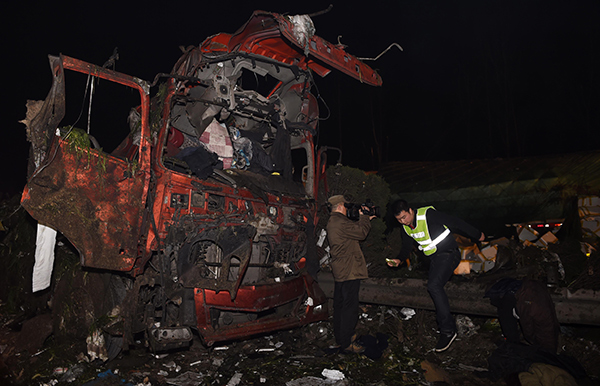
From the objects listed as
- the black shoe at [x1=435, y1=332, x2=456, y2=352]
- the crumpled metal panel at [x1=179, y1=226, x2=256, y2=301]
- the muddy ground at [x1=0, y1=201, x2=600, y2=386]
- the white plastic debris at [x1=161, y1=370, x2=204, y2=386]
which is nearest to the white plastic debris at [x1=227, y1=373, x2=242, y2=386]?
the muddy ground at [x1=0, y1=201, x2=600, y2=386]

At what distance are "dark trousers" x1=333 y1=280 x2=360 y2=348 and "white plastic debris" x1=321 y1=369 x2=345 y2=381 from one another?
0.59m

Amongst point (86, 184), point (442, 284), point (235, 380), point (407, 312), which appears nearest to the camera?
point (86, 184)

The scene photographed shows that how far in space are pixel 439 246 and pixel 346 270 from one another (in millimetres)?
1097

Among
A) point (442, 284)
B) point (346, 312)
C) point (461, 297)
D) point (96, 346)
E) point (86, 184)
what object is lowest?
point (96, 346)

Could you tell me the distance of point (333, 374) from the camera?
365cm

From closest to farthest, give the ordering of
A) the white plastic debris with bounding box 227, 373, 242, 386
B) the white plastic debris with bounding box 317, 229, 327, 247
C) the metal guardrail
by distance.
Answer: the white plastic debris with bounding box 227, 373, 242, 386, the metal guardrail, the white plastic debris with bounding box 317, 229, 327, 247

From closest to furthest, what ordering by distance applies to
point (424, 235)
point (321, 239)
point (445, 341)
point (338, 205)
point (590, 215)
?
point (445, 341)
point (424, 235)
point (338, 205)
point (321, 239)
point (590, 215)

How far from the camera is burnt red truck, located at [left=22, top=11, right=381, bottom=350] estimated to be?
330cm

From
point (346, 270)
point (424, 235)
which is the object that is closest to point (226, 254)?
point (346, 270)

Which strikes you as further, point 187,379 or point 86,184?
point 187,379

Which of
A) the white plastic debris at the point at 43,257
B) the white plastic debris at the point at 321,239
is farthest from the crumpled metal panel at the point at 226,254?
the white plastic debris at the point at 321,239

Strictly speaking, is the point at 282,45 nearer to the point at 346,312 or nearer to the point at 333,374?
the point at 346,312

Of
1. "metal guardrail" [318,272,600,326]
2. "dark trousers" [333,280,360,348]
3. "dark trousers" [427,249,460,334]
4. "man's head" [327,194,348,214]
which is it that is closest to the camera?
"metal guardrail" [318,272,600,326]

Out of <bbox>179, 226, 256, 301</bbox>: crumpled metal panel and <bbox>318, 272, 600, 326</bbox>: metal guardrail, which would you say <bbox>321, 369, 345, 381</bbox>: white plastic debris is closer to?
<bbox>179, 226, 256, 301</bbox>: crumpled metal panel
